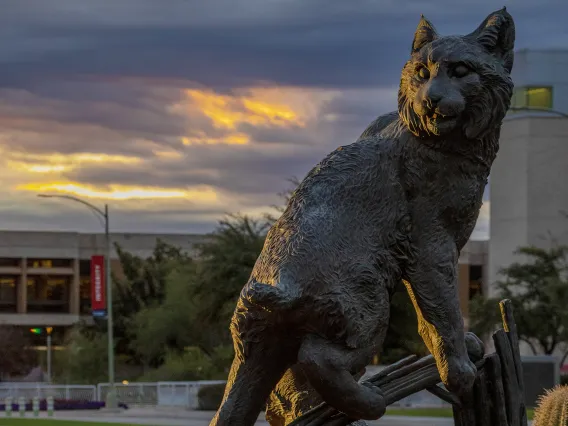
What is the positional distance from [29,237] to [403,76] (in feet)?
234

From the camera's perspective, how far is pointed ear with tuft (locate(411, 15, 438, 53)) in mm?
6688

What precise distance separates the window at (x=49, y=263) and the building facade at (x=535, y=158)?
3066cm

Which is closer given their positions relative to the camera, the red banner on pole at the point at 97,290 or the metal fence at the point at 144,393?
the metal fence at the point at 144,393

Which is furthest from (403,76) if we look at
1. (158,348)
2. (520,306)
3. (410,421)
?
(158,348)

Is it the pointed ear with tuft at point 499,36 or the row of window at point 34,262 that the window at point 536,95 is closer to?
the row of window at point 34,262

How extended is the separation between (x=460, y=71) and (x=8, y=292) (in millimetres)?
76300

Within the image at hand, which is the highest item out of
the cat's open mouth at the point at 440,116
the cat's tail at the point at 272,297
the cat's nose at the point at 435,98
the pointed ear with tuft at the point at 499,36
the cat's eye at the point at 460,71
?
the pointed ear with tuft at the point at 499,36

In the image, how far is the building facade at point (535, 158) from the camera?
178 ft

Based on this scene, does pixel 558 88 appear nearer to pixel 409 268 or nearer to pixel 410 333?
pixel 410 333

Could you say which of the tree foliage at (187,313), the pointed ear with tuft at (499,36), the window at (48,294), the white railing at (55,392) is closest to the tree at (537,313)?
the tree foliage at (187,313)

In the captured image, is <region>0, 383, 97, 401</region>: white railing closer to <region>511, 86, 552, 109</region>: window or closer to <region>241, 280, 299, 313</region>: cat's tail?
<region>511, 86, 552, 109</region>: window

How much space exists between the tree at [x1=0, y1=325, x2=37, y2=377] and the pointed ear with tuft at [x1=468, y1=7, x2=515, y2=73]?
2345 inches

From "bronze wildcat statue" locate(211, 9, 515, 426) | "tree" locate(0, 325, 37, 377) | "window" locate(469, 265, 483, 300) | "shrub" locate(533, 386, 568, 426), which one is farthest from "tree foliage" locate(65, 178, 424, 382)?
"bronze wildcat statue" locate(211, 9, 515, 426)

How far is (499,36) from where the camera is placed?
6.62 metres
